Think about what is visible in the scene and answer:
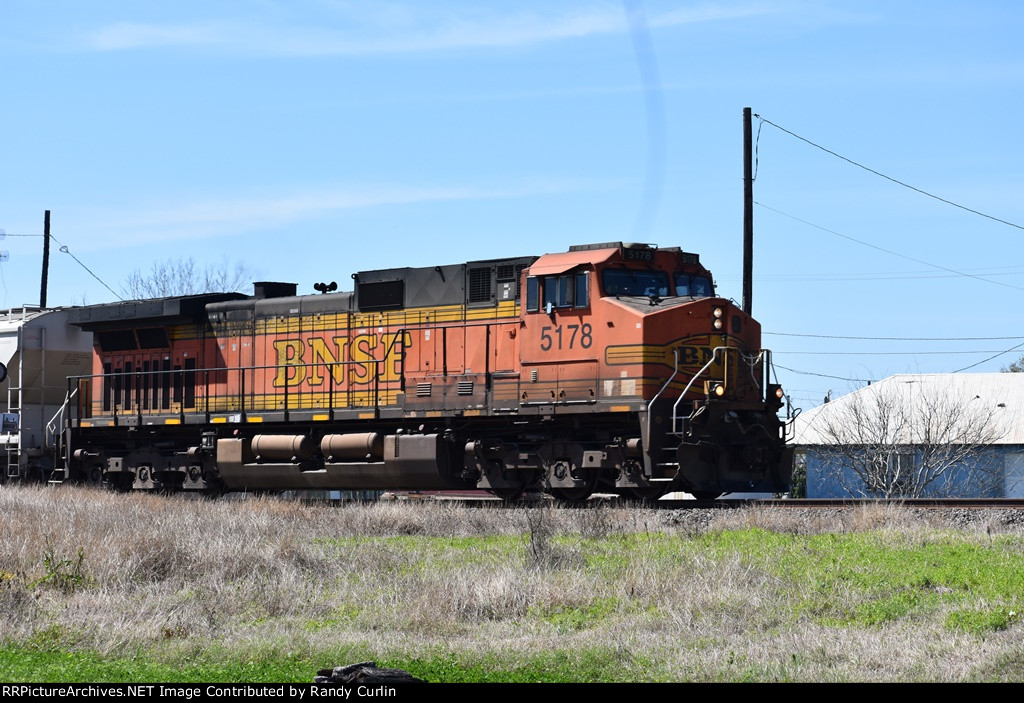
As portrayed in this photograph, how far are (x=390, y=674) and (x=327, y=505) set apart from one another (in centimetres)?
1326

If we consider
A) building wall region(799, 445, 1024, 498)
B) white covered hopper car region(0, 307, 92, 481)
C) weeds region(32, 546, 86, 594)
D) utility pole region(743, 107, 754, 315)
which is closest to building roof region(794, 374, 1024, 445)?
building wall region(799, 445, 1024, 498)

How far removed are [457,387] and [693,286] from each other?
4.03m

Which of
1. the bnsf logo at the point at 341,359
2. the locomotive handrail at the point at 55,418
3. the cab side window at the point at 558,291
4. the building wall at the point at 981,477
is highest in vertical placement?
the cab side window at the point at 558,291

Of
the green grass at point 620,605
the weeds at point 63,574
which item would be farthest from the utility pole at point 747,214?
the weeds at point 63,574

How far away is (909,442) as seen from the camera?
40844mm

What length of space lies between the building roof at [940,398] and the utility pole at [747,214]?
646 inches

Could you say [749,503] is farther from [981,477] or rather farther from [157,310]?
[981,477]

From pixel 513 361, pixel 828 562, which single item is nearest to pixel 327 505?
pixel 513 361

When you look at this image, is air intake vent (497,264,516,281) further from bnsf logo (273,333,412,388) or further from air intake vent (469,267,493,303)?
bnsf logo (273,333,412,388)

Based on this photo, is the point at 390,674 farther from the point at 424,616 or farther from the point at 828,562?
the point at 828,562

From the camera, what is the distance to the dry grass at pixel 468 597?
833 centimetres

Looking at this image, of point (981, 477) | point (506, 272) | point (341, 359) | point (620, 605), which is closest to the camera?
point (620, 605)

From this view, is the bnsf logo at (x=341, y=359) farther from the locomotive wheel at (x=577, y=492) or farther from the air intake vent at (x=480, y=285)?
the locomotive wheel at (x=577, y=492)

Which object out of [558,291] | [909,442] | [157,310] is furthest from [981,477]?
[157,310]
